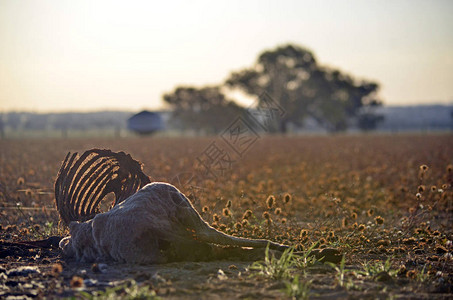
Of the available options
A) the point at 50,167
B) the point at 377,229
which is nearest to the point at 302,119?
the point at 50,167

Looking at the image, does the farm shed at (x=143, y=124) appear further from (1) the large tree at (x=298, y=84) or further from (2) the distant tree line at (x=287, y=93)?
(1) the large tree at (x=298, y=84)

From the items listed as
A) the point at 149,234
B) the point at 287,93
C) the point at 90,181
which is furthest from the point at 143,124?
the point at 149,234

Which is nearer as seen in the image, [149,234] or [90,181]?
[149,234]

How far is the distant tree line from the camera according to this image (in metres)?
76.7

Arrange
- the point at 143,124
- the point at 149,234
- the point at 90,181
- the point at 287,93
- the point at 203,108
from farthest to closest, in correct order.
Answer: the point at 203,108
the point at 143,124
the point at 287,93
the point at 90,181
the point at 149,234

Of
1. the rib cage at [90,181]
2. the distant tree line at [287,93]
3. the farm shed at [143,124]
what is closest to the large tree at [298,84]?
the distant tree line at [287,93]

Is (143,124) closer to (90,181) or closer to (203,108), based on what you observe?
(203,108)

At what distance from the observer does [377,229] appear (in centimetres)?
784

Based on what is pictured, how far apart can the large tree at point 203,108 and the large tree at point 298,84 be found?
6.04m

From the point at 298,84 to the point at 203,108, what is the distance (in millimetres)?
19840

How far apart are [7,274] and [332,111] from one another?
75.0 metres

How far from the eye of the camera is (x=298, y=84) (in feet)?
260

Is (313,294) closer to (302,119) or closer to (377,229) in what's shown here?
(377,229)

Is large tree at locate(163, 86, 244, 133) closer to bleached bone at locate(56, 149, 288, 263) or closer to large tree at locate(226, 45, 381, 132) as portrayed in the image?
large tree at locate(226, 45, 381, 132)
